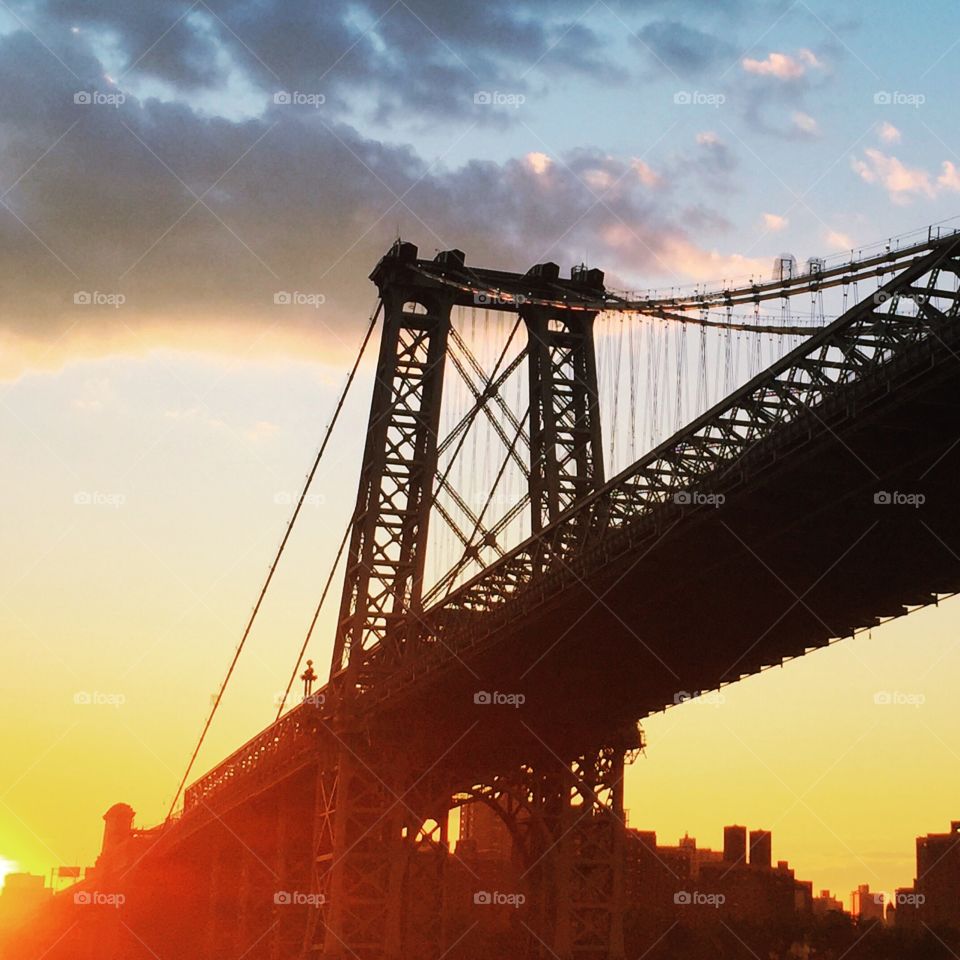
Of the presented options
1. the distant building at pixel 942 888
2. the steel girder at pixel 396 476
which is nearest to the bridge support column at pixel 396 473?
the steel girder at pixel 396 476

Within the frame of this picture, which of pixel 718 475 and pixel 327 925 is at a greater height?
pixel 718 475

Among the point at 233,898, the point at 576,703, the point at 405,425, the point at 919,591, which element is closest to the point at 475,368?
the point at 405,425

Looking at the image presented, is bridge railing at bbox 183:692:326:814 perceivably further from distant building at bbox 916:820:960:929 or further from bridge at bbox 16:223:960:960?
distant building at bbox 916:820:960:929

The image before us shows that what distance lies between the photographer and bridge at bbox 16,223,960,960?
1597 inches

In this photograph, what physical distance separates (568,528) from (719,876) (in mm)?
113820

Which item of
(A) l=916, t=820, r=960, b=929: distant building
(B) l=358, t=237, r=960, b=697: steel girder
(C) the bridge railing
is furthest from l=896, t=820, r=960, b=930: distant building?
(B) l=358, t=237, r=960, b=697: steel girder

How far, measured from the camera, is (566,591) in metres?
49.0

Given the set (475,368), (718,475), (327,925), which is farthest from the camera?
(475,368)

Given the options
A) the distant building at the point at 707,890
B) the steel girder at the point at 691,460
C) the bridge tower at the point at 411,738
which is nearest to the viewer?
the steel girder at the point at 691,460

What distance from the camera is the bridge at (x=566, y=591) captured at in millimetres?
40562

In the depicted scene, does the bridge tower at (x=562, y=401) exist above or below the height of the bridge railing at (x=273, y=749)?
above

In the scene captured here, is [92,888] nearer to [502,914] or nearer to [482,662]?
[502,914]

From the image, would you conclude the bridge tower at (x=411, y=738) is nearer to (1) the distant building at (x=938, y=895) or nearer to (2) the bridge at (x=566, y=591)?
(2) the bridge at (x=566, y=591)

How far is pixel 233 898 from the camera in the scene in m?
106
